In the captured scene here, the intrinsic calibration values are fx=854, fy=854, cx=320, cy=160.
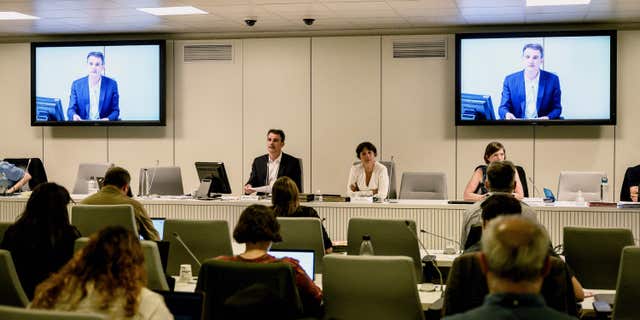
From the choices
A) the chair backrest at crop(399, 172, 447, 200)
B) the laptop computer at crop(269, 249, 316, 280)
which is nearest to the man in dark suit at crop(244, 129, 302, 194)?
the chair backrest at crop(399, 172, 447, 200)

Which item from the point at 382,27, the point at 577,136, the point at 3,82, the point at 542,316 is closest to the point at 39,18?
the point at 3,82

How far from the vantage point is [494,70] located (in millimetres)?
10523

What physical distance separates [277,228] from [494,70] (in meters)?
6.88

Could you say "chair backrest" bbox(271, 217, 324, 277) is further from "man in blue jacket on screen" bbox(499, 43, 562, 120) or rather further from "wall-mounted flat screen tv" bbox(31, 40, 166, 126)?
"wall-mounted flat screen tv" bbox(31, 40, 166, 126)

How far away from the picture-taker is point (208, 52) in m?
11.7

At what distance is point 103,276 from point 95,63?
9121 millimetres

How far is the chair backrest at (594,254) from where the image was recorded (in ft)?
17.8

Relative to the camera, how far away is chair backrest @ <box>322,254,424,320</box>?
4.20 metres

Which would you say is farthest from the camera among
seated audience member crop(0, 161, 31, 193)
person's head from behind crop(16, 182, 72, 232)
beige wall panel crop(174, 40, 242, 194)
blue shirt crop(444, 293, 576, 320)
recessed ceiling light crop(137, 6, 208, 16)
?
beige wall panel crop(174, 40, 242, 194)

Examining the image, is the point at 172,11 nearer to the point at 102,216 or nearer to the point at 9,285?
the point at 102,216

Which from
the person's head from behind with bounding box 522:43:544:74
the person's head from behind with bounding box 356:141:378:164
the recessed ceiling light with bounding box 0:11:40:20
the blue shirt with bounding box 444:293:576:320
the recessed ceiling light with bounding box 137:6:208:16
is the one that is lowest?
the blue shirt with bounding box 444:293:576:320

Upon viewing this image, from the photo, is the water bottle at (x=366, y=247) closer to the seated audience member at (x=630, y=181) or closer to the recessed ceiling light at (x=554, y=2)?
the recessed ceiling light at (x=554, y=2)

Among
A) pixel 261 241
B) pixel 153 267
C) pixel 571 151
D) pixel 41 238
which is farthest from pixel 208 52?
pixel 261 241

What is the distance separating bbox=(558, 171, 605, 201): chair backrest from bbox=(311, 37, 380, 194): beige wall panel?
2901 millimetres
